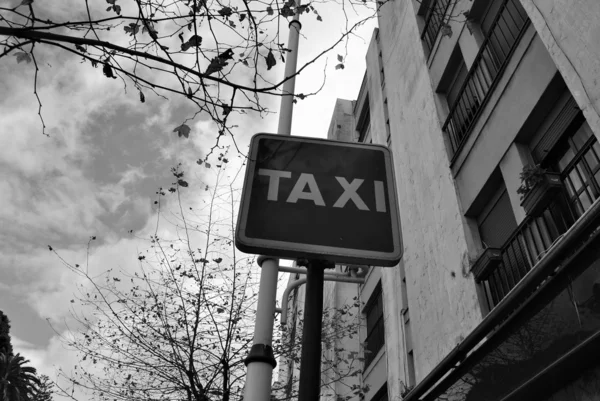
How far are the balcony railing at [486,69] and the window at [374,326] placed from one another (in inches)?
224

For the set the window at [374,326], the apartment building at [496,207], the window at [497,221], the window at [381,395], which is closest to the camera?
the apartment building at [496,207]

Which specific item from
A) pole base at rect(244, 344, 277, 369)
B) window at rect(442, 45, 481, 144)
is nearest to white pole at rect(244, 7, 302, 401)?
pole base at rect(244, 344, 277, 369)

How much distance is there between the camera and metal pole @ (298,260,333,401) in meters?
1.78

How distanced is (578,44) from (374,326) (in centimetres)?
956

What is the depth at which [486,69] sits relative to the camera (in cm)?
852

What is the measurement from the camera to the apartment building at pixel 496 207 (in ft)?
14.4

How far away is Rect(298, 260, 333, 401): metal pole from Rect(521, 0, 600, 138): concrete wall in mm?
4218

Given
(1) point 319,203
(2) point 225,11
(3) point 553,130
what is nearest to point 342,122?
(3) point 553,130

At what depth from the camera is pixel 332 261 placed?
226cm

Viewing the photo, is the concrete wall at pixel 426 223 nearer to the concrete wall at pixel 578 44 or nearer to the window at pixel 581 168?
the window at pixel 581 168

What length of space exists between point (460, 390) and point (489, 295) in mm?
1859

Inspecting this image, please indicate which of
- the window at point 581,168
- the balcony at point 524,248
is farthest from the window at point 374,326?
the window at point 581,168

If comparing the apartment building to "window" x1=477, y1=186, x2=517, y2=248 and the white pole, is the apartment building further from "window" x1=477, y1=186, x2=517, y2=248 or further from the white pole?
the white pole

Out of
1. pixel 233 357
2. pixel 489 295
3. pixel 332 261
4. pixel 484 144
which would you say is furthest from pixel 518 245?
pixel 233 357
